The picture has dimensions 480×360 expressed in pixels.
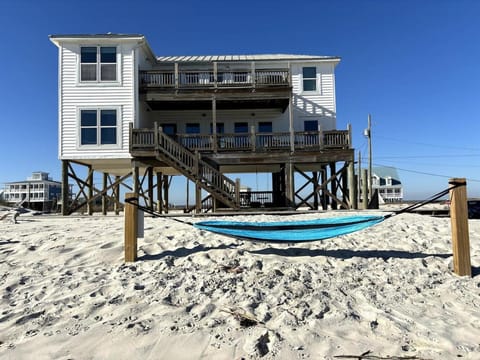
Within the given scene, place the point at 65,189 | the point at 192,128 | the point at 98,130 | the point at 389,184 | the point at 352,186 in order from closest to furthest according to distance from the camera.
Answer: the point at 352,186 → the point at 65,189 → the point at 98,130 → the point at 192,128 → the point at 389,184

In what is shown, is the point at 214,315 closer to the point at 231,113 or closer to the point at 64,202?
the point at 64,202

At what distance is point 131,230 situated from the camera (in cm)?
486

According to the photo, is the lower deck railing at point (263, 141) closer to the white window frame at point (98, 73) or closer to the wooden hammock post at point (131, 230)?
the white window frame at point (98, 73)

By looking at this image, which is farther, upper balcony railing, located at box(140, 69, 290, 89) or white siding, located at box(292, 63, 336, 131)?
white siding, located at box(292, 63, 336, 131)

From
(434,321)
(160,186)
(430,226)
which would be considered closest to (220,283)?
(434,321)

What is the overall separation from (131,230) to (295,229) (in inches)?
96.4

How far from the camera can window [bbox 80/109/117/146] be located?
15.8 m

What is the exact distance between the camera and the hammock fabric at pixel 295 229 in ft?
16.1

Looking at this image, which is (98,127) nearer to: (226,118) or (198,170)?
(198,170)

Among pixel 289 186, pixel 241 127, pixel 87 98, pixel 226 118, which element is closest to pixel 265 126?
pixel 241 127

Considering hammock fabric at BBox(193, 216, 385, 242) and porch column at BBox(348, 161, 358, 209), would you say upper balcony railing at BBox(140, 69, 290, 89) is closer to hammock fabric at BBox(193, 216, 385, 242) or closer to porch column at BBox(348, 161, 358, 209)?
porch column at BBox(348, 161, 358, 209)

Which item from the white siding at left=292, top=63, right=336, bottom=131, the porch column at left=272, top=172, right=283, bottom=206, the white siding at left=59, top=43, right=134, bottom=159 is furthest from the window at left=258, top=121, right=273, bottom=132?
the white siding at left=59, top=43, right=134, bottom=159

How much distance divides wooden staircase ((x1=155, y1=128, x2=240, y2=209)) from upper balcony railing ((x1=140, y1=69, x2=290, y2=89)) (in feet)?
11.5

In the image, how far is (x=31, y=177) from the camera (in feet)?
249
